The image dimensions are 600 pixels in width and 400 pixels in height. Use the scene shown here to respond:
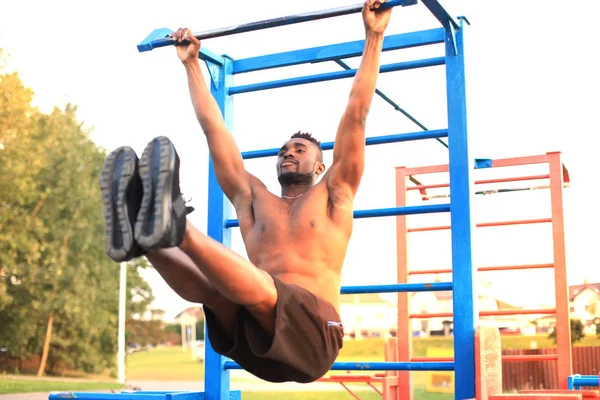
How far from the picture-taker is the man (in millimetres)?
1979

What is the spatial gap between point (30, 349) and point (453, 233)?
741 inches

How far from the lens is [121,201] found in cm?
199

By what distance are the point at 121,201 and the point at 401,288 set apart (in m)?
1.61

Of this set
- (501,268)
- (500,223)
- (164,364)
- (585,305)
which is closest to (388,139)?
(500,223)

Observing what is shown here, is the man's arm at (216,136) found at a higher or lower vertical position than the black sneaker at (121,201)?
higher

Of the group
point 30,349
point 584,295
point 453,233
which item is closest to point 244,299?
point 453,233

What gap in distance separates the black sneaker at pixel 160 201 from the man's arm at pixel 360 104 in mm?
898

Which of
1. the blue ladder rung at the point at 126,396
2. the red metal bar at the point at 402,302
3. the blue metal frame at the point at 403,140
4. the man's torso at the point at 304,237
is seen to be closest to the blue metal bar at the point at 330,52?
the blue metal frame at the point at 403,140

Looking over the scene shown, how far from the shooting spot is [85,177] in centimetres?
1908

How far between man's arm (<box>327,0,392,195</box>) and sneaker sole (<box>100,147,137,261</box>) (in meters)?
0.95

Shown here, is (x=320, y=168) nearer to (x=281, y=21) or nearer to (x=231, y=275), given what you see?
(x=281, y=21)

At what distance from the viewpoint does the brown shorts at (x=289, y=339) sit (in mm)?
2242

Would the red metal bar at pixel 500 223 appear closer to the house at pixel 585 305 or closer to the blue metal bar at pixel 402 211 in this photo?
the house at pixel 585 305

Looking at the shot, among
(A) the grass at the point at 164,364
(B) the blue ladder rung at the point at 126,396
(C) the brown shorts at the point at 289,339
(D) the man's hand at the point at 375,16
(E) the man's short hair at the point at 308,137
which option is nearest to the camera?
(C) the brown shorts at the point at 289,339
